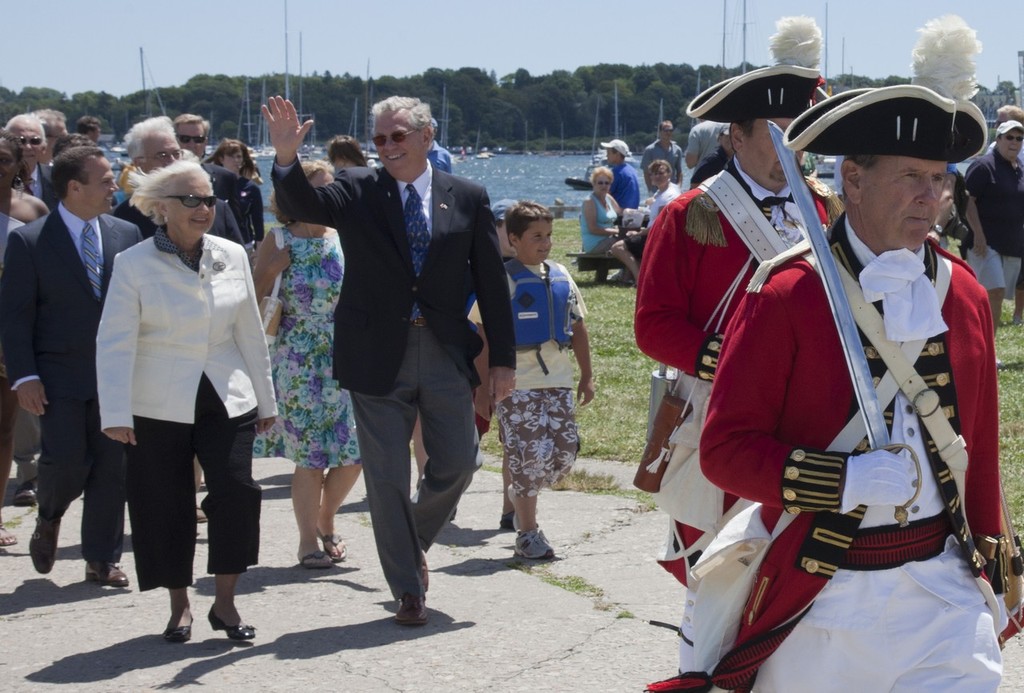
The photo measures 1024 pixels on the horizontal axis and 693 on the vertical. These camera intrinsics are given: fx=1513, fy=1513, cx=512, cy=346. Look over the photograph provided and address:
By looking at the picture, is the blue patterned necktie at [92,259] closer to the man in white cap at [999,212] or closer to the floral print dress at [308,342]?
the floral print dress at [308,342]

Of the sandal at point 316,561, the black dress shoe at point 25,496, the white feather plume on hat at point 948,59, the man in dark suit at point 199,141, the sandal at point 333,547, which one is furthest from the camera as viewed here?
the man in dark suit at point 199,141

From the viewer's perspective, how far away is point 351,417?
7789 millimetres

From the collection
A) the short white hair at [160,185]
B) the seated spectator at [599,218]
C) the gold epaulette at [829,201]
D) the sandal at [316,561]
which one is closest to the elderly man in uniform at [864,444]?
the gold epaulette at [829,201]

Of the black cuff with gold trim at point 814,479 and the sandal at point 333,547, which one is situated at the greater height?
the black cuff with gold trim at point 814,479

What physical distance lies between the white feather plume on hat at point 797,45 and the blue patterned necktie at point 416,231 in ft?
6.03

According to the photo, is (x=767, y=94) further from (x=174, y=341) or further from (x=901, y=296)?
(x=174, y=341)

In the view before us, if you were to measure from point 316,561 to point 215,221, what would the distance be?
198 cm

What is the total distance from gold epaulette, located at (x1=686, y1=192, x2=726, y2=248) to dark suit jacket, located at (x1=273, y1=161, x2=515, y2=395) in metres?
1.74

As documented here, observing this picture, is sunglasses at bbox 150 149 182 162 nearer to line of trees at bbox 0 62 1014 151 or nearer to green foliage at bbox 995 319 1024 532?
green foliage at bbox 995 319 1024 532

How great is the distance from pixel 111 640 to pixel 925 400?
4.04 m

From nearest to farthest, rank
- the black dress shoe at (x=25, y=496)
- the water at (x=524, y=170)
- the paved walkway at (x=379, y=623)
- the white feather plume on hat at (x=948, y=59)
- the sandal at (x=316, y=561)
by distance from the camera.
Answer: the white feather plume on hat at (x=948, y=59) < the paved walkway at (x=379, y=623) < the sandal at (x=316, y=561) < the black dress shoe at (x=25, y=496) < the water at (x=524, y=170)

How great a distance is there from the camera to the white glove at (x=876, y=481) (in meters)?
3.20

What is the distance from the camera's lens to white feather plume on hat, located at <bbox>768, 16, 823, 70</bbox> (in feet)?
16.8

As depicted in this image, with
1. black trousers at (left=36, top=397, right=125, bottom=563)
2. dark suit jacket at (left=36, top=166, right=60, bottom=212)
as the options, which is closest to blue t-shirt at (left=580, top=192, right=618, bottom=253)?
dark suit jacket at (left=36, top=166, right=60, bottom=212)
